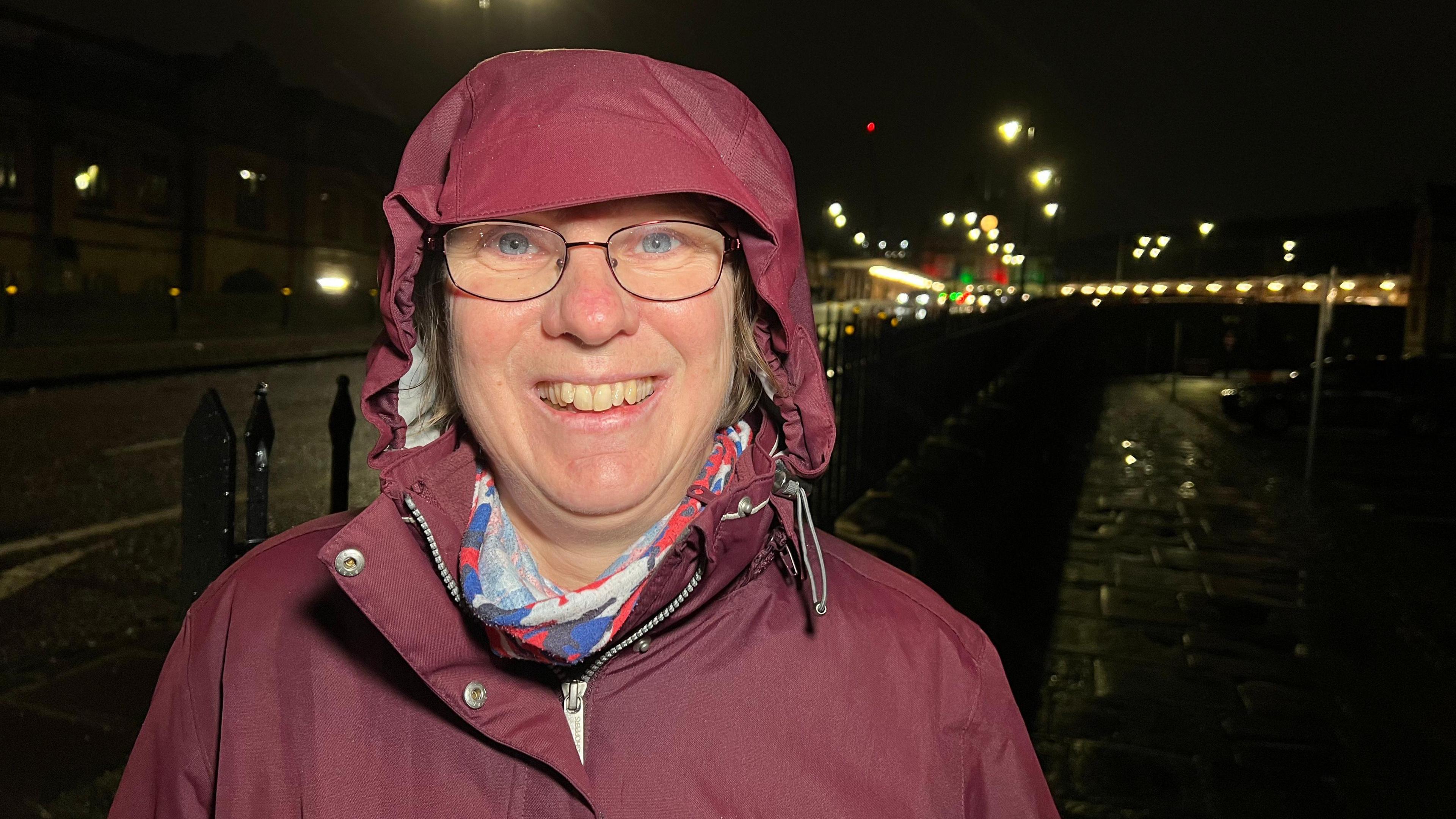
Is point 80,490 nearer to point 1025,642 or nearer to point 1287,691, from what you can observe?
point 1025,642

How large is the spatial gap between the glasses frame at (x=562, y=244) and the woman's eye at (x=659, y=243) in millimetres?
30

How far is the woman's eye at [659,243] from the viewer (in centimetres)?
147

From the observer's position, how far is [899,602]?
159 cm

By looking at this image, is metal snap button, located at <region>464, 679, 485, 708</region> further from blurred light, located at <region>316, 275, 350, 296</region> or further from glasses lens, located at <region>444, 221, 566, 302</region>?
blurred light, located at <region>316, 275, 350, 296</region>

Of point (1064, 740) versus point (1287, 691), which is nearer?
point (1064, 740)

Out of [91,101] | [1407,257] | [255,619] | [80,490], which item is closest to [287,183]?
[91,101]

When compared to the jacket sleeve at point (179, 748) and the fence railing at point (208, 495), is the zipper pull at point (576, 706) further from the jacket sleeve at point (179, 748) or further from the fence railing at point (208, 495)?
the fence railing at point (208, 495)

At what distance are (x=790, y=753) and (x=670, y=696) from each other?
20cm

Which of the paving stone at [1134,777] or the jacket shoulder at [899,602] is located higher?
the jacket shoulder at [899,602]

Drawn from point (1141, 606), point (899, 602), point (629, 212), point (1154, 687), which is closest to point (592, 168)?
point (629, 212)

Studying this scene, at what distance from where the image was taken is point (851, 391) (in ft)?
18.7

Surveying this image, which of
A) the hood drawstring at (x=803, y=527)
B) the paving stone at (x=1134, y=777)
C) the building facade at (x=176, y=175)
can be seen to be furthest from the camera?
the building facade at (x=176, y=175)

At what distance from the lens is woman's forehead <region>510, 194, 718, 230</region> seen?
1415 mm

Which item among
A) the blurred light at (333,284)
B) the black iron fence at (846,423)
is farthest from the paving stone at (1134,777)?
the blurred light at (333,284)
